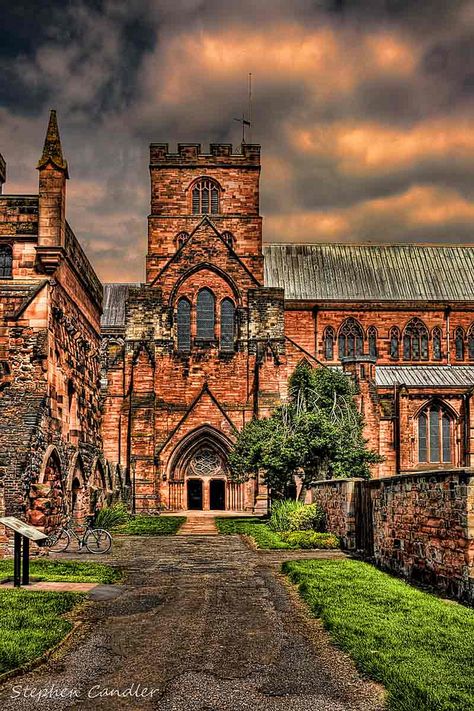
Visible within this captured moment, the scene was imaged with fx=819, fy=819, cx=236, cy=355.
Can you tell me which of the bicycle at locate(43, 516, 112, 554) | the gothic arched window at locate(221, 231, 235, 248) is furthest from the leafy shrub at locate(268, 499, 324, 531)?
the gothic arched window at locate(221, 231, 235, 248)

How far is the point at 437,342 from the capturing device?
177 feet

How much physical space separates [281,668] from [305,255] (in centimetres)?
5006

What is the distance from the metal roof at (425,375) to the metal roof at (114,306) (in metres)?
19.9

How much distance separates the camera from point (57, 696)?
7379mm

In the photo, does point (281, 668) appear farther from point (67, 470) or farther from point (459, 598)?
point (67, 470)

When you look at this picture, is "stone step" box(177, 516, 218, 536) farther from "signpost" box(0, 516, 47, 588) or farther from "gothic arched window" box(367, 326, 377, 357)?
"gothic arched window" box(367, 326, 377, 357)

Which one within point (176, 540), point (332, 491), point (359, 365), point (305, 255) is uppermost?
point (305, 255)

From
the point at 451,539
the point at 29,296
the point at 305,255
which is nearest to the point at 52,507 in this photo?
the point at 29,296

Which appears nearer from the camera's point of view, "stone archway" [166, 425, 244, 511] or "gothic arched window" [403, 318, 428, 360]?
"stone archway" [166, 425, 244, 511]

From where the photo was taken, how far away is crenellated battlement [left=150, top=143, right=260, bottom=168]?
172ft

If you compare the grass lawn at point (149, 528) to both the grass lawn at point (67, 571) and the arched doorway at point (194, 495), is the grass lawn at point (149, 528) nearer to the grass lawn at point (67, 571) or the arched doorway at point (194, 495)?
the grass lawn at point (67, 571)

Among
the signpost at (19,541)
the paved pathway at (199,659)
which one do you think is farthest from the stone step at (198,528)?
the signpost at (19,541)

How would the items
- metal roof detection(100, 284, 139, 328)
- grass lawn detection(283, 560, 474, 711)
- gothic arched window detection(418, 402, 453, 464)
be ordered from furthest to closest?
metal roof detection(100, 284, 139, 328) < gothic arched window detection(418, 402, 453, 464) < grass lawn detection(283, 560, 474, 711)

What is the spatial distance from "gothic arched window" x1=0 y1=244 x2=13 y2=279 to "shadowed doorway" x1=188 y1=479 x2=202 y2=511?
23264 mm
